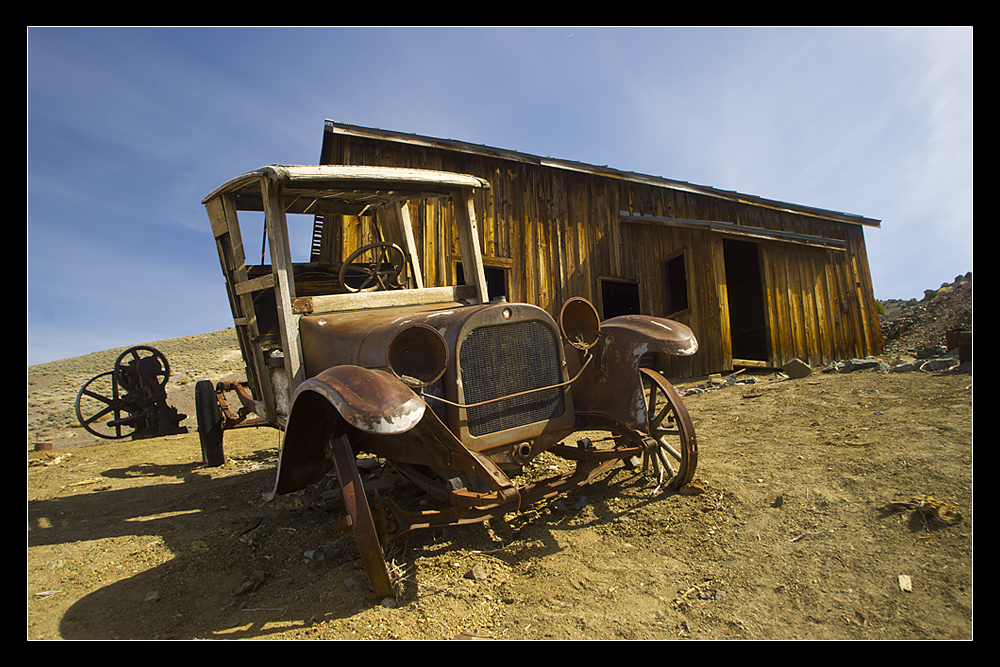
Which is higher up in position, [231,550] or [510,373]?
[510,373]

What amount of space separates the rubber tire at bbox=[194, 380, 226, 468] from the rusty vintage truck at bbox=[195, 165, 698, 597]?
112cm

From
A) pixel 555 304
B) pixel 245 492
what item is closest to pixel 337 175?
pixel 245 492

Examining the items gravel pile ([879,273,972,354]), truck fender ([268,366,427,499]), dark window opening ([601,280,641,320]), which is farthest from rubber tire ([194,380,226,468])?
gravel pile ([879,273,972,354])

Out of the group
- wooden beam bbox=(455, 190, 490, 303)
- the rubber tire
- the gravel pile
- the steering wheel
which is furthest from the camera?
the gravel pile

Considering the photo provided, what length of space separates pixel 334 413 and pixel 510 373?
3.42 feet

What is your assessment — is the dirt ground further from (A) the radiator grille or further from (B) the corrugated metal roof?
(B) the corrugated metal roof

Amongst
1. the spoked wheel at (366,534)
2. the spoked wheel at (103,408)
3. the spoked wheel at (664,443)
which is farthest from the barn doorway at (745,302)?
the spoked wheel at (366,534)

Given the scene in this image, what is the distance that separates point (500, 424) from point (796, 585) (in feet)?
5.27

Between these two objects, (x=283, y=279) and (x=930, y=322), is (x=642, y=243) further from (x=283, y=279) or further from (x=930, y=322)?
(x=930, y=322)

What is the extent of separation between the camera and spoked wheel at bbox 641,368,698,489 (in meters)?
3.33

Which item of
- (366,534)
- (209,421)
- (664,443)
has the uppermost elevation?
(209,421)

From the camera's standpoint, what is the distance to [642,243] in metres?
10.0

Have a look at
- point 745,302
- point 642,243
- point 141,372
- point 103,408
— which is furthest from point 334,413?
point 745,302

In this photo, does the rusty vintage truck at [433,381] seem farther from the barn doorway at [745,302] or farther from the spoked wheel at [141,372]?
the barn doorway at [745,302]
